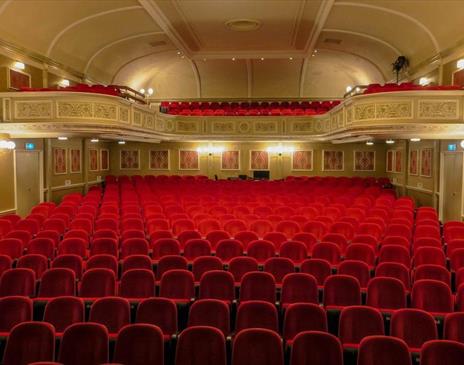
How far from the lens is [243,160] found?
2056 centimetres

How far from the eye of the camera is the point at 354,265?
6316 millimetres

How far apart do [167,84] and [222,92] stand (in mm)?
2796

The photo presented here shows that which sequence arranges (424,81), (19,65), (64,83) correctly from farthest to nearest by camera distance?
(64,83)
(424,81)
(19,65)

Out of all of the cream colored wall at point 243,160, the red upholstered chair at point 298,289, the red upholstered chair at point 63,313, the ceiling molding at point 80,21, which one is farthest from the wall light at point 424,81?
the red upholstered chair at point 63,313

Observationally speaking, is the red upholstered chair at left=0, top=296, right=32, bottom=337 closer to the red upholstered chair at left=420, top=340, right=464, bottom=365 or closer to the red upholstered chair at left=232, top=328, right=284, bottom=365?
the red upholstered chair at left=232, top=328, right=284, bottom=365

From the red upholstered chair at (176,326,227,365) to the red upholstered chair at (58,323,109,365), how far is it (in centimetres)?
70

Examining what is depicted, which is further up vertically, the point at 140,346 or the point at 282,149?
the point at 282,149

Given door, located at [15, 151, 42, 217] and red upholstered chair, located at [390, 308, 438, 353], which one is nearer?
red upholstered chair, located at [390, 308, 438, 353]

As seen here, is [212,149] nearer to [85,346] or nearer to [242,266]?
[242,266]

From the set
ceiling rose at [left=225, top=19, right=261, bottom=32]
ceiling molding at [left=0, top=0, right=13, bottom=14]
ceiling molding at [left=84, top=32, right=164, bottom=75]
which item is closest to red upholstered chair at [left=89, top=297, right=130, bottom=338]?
ceiling molding at [left=0, top=0, right=13, bottom=14]

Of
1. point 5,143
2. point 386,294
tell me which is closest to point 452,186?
point 386,294

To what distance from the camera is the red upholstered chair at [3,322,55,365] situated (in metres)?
4.00

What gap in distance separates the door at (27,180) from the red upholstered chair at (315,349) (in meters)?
11.6

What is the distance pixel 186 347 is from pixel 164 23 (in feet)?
40.2
